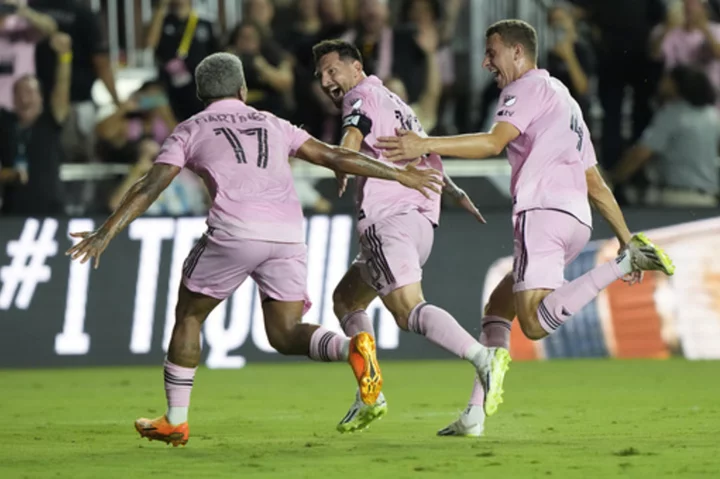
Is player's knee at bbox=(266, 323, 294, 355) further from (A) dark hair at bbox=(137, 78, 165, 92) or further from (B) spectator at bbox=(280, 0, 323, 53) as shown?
(A) dark hair at bbox=(137, 78, 165, 92)

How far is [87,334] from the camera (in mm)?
14711

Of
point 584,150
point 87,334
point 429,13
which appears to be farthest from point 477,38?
point 584,150

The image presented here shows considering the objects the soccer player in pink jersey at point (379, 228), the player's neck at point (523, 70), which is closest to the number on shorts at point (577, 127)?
the player's neck at point (523, 70)

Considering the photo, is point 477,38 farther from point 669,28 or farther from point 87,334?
point 87,334

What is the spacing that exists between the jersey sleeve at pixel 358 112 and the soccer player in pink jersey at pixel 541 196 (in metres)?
0.41

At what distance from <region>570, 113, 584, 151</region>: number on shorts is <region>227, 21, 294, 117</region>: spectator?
23.7 ft

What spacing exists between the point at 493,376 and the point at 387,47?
8108mm

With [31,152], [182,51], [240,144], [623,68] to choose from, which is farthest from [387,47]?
[240,144]

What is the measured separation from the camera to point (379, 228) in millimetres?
8812

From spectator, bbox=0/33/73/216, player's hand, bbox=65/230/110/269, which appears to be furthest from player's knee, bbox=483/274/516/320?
spectator, bbox=0/33/73/216

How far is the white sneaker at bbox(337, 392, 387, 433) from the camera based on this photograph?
820 centimetres

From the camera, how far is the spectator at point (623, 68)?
1569 centimetres

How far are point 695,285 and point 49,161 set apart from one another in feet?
22.1

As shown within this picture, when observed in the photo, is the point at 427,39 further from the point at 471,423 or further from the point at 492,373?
the point at 492,373
